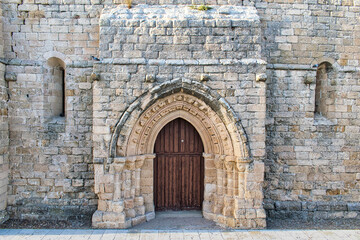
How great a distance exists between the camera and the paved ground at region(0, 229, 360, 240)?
482 cm

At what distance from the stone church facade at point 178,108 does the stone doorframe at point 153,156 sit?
23 millimetres

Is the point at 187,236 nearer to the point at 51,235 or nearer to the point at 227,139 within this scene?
the point at 227,139

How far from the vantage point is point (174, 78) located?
515 centimetres

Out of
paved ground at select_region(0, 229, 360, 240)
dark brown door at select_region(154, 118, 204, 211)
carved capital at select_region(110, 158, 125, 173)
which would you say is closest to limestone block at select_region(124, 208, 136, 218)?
paved ground at select_region(0, 229, 360, 240)

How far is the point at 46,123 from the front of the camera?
5.79m

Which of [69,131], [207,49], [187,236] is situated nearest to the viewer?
[187,236]

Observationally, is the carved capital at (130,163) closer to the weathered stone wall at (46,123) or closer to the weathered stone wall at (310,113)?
the weathered stone wall at (46,123)

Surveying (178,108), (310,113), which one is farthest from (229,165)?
(310,113)

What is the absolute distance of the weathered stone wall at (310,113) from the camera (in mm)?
5918

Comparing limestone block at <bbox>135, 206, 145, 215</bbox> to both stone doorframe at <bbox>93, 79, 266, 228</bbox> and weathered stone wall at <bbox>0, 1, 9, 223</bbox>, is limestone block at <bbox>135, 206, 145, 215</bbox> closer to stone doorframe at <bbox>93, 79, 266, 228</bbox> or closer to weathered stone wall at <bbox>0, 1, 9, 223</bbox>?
stone doorframe at <bbox>93, 79, 266, 228</bbox>

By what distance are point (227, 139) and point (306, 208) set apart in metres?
2.55

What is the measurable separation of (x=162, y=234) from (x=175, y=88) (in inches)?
110

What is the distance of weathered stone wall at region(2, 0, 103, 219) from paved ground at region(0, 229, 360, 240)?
0.72m

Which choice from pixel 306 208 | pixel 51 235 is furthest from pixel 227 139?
pixel 51 235
